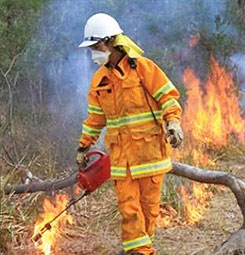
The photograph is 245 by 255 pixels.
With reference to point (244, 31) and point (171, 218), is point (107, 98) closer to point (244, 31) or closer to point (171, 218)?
point (171, 218)

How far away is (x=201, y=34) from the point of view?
31.6ft

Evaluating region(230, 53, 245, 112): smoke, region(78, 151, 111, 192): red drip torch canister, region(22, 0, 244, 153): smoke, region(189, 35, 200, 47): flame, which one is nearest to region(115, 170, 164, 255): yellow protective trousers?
region(78, 151, 111, 192): red drip torch canister

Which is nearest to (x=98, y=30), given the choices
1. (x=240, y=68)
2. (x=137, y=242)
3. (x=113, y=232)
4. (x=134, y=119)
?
(x=134, y=119)

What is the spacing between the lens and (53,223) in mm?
4992

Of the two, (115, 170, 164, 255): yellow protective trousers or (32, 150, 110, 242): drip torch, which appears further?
(32, 150, 110, 242): drip torch

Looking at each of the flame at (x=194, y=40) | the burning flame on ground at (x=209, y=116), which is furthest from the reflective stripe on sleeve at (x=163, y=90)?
the flame at (x=194, y=40)

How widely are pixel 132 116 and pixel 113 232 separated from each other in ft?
4.55

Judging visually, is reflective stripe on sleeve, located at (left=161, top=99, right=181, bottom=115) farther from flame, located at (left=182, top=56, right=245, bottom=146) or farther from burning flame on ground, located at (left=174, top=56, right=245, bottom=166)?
flame, located at (left=182, top=56, right=245, bottom=146)

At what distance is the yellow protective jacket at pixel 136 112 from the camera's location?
4.14 metres

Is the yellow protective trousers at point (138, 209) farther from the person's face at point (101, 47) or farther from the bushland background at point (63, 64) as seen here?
the person's face at point (101, 47)

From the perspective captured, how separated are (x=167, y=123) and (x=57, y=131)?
3193mm

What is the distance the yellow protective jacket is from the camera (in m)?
4.14

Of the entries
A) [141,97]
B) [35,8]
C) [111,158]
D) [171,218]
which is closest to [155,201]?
[111,158]

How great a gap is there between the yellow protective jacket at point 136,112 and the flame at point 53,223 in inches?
34.0
